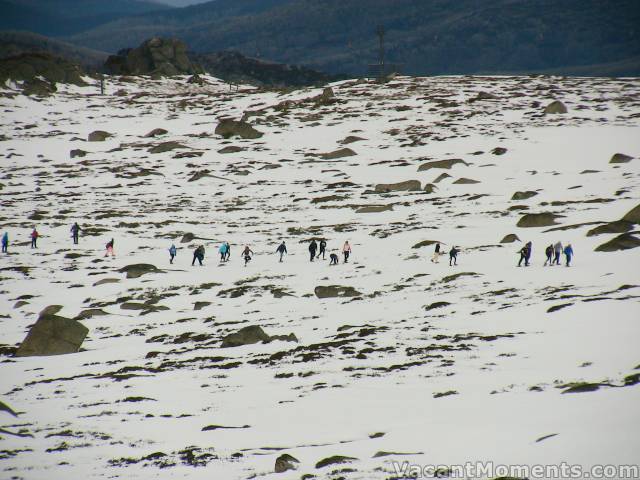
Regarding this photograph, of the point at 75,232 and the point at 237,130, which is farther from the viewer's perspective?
the point at 237,130

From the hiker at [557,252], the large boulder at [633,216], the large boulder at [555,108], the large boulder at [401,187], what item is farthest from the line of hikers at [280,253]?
the large boulder at [555,108]

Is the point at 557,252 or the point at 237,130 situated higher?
the point at 237,130

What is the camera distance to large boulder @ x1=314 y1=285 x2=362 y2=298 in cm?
3297

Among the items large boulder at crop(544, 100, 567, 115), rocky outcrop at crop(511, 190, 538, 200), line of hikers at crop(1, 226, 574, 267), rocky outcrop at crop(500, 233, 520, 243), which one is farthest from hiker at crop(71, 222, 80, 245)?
large boulder at crop(544, 100, 567, 115)

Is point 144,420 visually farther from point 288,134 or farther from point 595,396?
point 288,134

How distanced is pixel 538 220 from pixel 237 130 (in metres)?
61.8

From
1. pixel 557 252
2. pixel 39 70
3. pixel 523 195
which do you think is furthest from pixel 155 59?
pixel 557 252

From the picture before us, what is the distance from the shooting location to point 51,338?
2756 cm

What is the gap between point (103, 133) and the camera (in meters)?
98.3

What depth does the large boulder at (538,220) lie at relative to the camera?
43.4 metres

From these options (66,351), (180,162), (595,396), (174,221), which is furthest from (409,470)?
(180,162)

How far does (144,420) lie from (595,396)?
11453mm

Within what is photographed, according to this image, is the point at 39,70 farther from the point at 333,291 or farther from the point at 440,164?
the point at 333,291

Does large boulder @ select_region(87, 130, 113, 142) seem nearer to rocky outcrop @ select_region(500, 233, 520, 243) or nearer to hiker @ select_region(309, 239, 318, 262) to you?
hiker @ select_region(309, 239, 318, 262)
